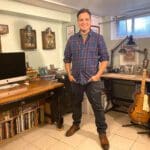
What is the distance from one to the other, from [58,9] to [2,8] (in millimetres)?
984

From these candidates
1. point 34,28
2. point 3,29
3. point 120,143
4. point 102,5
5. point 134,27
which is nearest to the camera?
point 120,143

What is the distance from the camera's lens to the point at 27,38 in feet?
9.29

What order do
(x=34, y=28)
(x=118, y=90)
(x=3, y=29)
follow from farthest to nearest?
1. (x=118, y=90)
2. (x=34, y=28)
3. (x=3, y=29)

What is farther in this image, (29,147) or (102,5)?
(102,5)

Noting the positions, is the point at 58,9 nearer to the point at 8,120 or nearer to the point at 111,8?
the point at 111,8

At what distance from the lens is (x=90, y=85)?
2.06 meters

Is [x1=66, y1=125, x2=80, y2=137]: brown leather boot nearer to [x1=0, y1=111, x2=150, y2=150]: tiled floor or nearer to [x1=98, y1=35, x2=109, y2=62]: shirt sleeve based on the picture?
[x1=0, y1=111, x2=150, y2=150]: tiled floor

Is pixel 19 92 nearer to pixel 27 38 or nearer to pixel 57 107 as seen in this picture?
pixel 57 107

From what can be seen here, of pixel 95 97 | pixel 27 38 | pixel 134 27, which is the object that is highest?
pixel 134 27

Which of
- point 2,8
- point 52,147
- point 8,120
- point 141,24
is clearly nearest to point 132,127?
point 52,147

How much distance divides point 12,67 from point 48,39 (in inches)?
44.1

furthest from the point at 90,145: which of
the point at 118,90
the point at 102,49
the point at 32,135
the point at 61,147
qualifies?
the point at 118,90

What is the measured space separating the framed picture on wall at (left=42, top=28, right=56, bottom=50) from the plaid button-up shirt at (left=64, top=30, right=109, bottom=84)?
122 centimetres

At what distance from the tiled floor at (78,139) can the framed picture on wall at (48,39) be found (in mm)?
1458
